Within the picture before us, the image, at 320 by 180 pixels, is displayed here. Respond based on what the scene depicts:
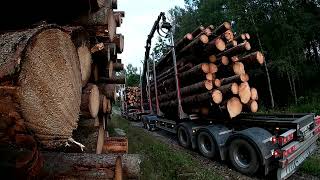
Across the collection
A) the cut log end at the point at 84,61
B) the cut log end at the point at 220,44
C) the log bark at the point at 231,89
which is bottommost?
the cut log end at the point at 84,61

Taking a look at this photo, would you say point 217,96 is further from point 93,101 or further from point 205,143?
point 93,101

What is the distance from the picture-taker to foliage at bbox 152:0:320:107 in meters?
20.7

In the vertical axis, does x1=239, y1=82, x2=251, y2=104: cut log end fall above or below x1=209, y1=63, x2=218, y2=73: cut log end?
below

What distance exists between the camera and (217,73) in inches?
356

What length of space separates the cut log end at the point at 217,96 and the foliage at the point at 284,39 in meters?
13.1

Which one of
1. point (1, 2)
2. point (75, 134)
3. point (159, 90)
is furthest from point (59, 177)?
point (159, 90)

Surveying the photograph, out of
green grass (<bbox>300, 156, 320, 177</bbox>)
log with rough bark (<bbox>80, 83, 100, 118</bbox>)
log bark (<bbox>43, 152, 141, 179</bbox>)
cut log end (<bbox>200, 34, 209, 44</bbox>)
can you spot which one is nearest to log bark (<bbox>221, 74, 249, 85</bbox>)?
cut log end (<bbox>200, 34, 209, 44</bbox>)

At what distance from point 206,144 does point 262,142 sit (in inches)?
98.2

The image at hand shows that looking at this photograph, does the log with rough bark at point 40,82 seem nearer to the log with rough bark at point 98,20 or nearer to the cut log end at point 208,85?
the log with rough bark at point 98,20

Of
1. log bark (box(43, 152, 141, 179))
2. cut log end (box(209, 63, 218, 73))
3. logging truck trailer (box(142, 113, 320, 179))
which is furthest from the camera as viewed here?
cut log end (box(209, 63, 218, 73))

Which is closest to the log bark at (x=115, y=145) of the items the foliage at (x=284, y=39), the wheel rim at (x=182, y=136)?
the wheel rim at (x=182, y=136)

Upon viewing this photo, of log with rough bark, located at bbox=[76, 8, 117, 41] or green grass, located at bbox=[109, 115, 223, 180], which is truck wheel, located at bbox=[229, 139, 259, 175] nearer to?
green grass, located at bbox=[109, 115, 223, 180]

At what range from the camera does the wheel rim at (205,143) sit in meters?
8.02

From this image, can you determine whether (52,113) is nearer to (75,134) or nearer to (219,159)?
(75,134)
